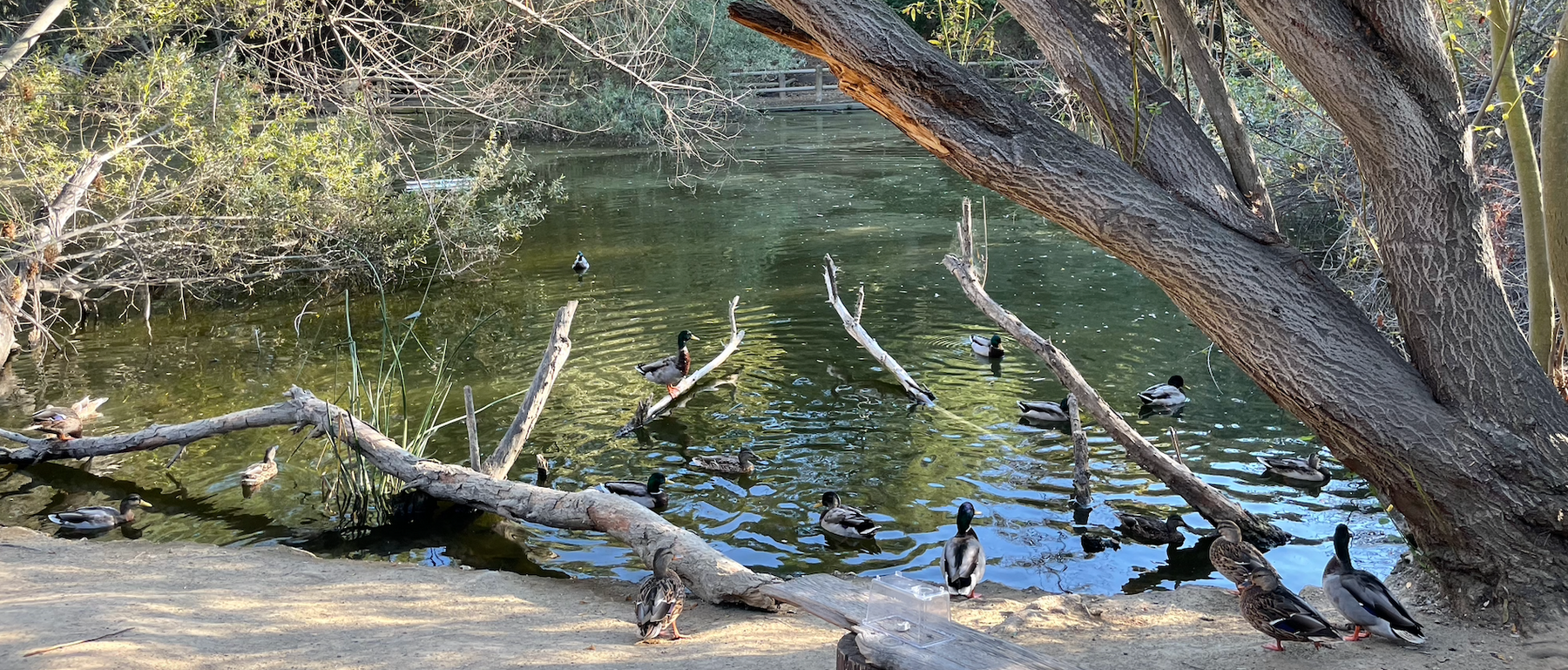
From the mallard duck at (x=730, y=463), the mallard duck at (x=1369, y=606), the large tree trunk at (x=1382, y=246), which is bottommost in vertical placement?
the mallard duck at (x=730, y=463)

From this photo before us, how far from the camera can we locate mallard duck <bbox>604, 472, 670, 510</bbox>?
29.6 feet

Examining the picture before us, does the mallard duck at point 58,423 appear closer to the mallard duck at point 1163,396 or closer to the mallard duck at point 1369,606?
the mallard duck at point 1163,396

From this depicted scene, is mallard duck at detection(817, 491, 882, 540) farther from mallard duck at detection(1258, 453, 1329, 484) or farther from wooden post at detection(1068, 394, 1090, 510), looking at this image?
mallard duck at detection(1258, 453, 1329, 484)

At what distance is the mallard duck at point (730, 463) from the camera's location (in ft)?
31.5

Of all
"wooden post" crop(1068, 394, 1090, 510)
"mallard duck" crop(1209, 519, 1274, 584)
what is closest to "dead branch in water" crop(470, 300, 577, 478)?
"wooden post" crop(1068, 394, 1090, 510)

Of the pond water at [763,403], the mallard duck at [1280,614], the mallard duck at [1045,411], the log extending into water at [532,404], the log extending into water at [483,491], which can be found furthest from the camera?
the mallard duck at [1045,411]

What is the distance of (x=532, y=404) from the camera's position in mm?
8969

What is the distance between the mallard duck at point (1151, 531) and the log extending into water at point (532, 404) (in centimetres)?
457

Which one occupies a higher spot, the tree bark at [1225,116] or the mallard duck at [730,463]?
the tree bark at [1225,116]

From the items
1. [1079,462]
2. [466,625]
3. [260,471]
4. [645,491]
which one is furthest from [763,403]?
[466,625]

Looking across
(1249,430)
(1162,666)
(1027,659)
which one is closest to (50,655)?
(1027,659)

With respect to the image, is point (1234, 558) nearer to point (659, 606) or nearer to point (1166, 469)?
point (1166, 469)

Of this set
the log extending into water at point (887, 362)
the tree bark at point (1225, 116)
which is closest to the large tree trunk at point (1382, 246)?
the tree bark at point (1225, 116)

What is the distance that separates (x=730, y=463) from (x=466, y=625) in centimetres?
365
